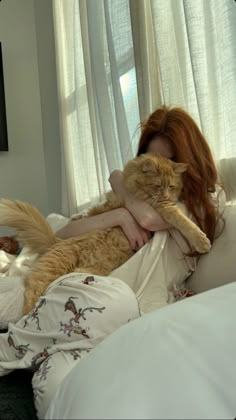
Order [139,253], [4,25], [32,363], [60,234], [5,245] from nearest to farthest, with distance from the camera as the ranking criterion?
[32,363] → [139,253] → [60,234] → [5,245] → [4,25]

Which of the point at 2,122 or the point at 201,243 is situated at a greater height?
the point at 2,122

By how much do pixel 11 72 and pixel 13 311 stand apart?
2.37 m

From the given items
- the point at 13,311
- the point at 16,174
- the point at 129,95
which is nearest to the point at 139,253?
the point at 13,311

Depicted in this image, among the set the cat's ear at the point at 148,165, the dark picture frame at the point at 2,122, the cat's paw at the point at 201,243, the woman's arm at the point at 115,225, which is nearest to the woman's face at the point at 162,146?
the cat's ear at the point at 148,165

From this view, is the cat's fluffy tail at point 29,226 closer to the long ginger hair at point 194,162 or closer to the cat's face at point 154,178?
the cat's face at point 154,178

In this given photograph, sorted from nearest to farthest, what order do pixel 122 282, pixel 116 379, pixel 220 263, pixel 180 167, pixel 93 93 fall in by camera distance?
pixel 116 379 → pixel 122 282 → pixel 220 263 → pixel 180 167 → pixel 93 93

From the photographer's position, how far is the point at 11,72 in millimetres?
2980

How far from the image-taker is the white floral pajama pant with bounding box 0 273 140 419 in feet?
2.49

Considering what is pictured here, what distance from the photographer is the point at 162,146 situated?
1416 millimetres

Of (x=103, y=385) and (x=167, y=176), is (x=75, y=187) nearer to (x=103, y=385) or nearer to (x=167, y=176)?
(x=167, y=176)

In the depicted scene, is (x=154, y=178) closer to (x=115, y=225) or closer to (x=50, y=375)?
(x=115, y=225)

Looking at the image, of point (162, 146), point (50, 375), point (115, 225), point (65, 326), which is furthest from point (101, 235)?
point (50, 375)

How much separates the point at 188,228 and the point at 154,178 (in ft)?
0.82

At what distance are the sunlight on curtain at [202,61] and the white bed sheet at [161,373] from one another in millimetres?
858
